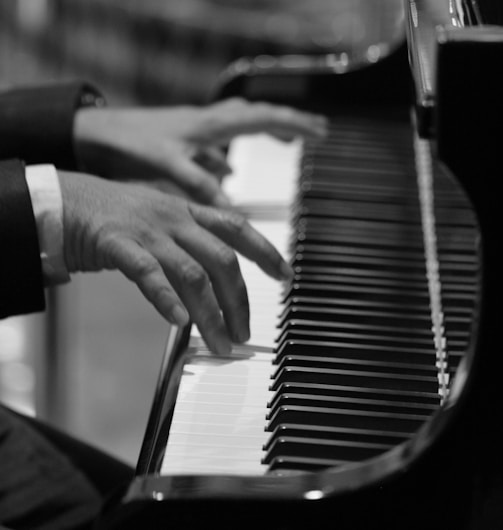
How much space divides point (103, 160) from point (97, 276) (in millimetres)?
1755

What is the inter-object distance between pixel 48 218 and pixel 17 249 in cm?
4

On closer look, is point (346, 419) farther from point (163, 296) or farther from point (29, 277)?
point (29, 277)

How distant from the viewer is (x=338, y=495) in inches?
25.7

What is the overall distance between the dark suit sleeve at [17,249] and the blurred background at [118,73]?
82 centimetres

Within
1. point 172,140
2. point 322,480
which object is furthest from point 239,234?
point 172,140

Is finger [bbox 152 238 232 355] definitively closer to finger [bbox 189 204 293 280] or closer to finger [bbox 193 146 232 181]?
finger [bbox 189 204 293 280]

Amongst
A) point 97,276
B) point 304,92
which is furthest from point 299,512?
point 97,276

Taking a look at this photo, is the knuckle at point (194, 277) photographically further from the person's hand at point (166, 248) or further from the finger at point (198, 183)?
the finger at point (198, 183)

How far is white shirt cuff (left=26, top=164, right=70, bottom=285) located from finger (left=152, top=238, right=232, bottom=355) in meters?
0.10

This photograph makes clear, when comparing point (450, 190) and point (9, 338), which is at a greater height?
point (450, 190)

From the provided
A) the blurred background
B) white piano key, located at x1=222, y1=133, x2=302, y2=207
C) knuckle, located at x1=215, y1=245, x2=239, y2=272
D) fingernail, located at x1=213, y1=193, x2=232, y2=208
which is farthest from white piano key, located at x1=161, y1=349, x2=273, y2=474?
the blurred background

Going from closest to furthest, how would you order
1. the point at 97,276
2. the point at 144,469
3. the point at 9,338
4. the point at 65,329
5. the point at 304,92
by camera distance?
the point at 144,469, the point at 304,92, the point at 65,329, the point at 9,338, the point at 97,276

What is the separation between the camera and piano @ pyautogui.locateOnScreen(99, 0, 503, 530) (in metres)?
0.65

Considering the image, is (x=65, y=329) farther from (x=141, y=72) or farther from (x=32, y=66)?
(x=32, y=66)
